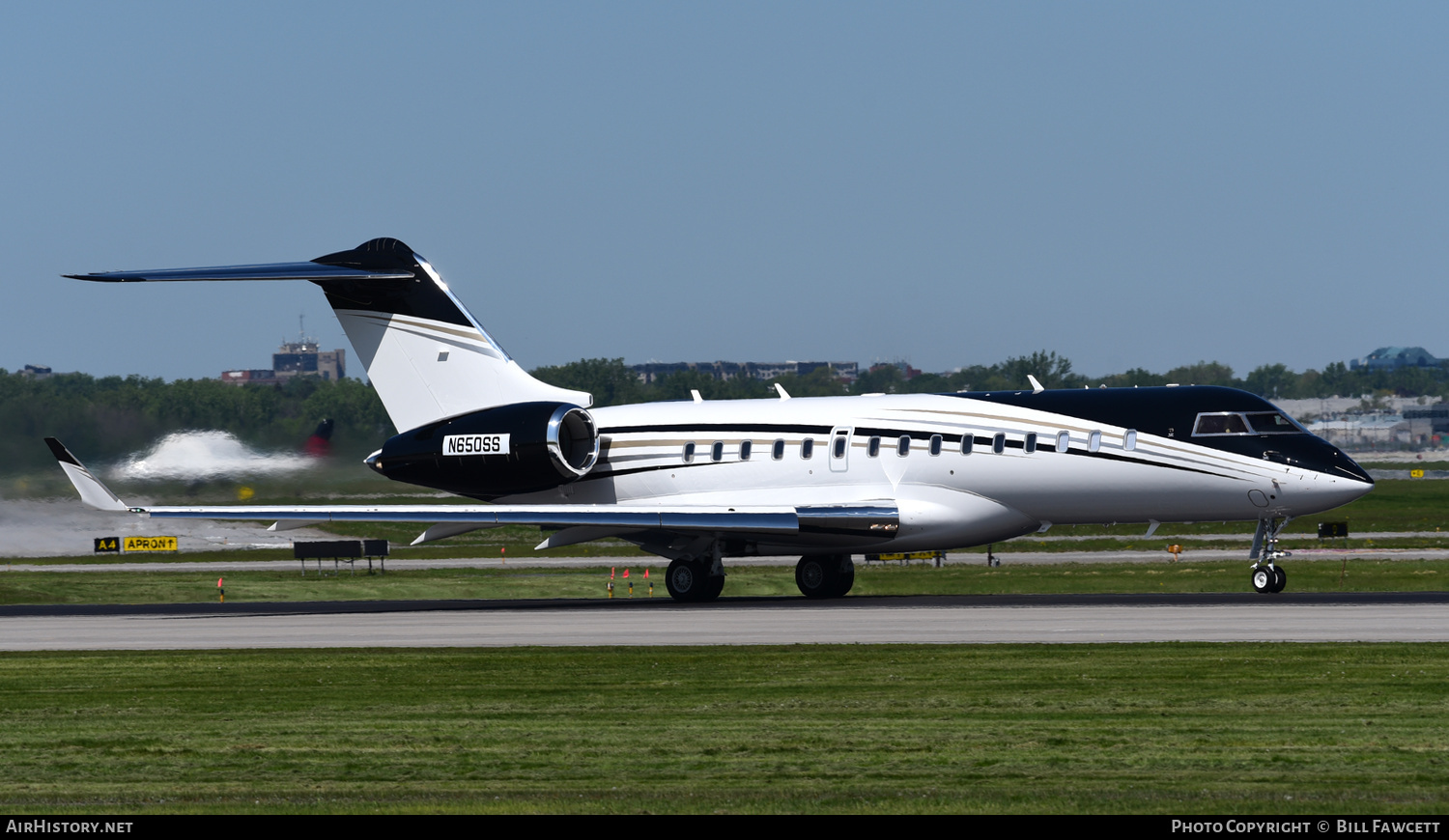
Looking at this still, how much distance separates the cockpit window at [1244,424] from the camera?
31.1m

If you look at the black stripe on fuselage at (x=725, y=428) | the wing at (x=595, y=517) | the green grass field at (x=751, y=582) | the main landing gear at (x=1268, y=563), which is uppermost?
the black stripe on fuselage at (x=725, y=428)

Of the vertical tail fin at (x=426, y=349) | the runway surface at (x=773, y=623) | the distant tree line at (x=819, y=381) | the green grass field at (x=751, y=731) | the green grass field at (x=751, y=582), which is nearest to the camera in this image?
the green grass field at (x=751, y=731)

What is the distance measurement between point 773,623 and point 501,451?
10.3m

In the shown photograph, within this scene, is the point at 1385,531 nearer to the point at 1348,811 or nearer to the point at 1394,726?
the point at 1394,726

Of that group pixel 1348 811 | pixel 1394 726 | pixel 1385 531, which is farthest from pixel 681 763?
pixel 1385 531

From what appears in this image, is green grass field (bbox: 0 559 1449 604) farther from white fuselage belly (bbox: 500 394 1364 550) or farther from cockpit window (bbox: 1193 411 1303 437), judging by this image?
cockpit window (bbox: 1193 411 1303 437)

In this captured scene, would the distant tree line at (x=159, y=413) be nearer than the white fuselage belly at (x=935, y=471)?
No

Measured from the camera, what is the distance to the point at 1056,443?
1264 inches

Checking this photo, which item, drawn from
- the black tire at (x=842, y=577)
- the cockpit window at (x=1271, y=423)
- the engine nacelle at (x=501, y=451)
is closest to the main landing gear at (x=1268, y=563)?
the cockpit window at (x=1271, y=423)

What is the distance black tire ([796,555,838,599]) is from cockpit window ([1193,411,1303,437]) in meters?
8.81

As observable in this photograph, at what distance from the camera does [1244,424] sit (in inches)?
1228

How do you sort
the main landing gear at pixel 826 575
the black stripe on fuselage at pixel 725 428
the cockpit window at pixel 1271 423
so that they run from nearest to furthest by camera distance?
the cockpit window at pixel 1271 423, the black stripe on fuselage at pixel 725 428, the main landing gear at pixel 826 575

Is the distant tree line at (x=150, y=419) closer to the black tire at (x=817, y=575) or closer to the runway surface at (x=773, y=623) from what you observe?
the runway surface at (x=773, y=623)

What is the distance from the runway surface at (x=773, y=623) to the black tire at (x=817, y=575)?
202 centimetres
